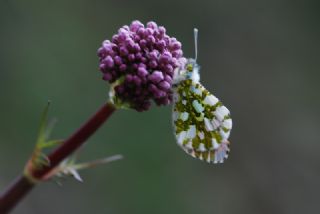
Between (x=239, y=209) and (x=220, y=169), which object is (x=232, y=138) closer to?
(x=220, y=169)

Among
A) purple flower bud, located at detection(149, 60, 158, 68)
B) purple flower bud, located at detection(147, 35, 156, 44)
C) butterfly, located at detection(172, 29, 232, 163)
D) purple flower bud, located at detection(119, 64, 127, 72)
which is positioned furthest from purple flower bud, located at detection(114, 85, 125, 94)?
butterfly, located at detection(172, 29, 232, 163)

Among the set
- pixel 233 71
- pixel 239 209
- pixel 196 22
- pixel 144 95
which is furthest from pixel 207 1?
pixel 144 95

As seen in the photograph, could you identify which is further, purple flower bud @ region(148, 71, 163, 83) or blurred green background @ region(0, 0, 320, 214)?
blurred green background @ region(0, 0, 320, 214)

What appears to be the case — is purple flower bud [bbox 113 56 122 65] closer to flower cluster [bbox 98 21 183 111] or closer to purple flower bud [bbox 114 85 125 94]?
flower cluster [bbox 98 21 183 111]

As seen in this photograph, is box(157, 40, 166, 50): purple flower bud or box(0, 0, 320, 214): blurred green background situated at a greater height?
box(157, 40, 166, 50): purple flower bud

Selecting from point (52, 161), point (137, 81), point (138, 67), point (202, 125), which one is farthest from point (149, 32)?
point (52, 161)

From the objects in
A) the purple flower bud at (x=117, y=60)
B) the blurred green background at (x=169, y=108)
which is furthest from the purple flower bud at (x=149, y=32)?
the blurred green background at (x=169, y=108)

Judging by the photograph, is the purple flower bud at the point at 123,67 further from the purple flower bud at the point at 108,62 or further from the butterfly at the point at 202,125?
the butterfly at the point at 202,125
